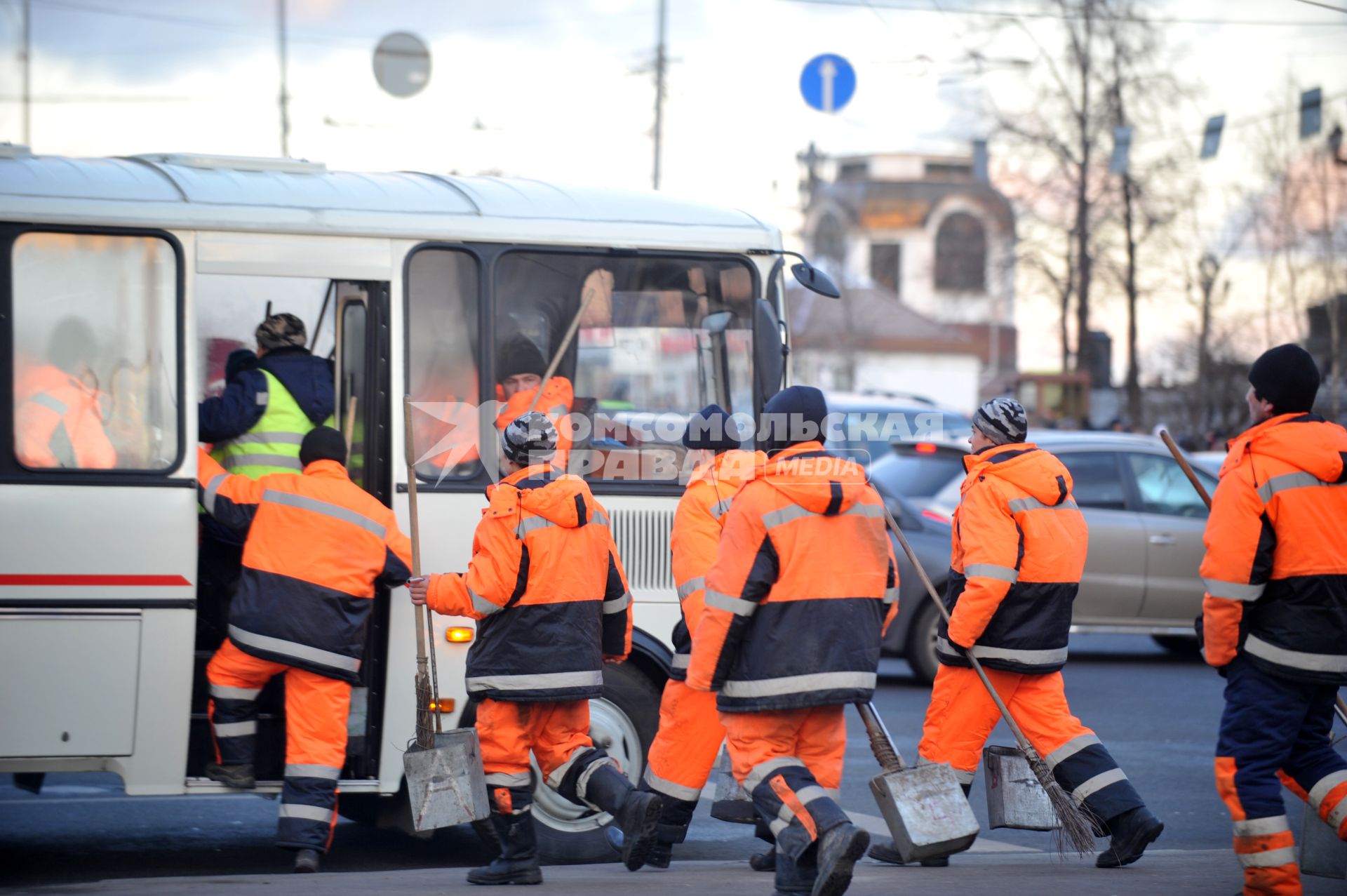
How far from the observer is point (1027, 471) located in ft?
20.0

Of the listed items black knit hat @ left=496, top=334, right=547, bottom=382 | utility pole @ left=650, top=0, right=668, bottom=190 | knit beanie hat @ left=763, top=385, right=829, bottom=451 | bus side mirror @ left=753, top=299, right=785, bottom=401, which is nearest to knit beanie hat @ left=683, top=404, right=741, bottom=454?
bus side mirror @ left=753, top=299, right=785, bottom=401

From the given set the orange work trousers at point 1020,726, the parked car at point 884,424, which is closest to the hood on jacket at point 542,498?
the orange work trousers at point 1020,726

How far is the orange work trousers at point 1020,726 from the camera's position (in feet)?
19.7

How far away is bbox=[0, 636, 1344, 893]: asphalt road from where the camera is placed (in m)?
5.89

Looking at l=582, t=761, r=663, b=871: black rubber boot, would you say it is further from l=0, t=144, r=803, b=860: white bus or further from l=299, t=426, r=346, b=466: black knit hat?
l=299, t=426, r=346, b=466: black knit hat

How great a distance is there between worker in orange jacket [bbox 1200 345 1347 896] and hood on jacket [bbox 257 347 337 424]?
11.6 feet

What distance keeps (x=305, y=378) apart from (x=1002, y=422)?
2.92 meters

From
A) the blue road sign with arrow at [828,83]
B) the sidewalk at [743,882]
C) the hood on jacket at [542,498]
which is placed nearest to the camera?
the sidewalk at [743,882]

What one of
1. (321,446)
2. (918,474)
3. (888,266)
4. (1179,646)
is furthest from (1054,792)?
(888,266)

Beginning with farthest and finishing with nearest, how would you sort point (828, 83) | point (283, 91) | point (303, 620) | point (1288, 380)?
point (283, 91), point (828, 83), point (303, 620), point (1288, 380)

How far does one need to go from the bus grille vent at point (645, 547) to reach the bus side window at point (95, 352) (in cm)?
189

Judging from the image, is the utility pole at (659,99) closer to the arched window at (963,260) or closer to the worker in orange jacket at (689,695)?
the arched window at (963,260)

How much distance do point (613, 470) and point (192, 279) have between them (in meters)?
1.92

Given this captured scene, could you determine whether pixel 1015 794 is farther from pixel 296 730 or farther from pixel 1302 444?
pixel 296 730
